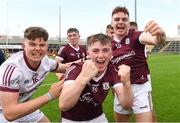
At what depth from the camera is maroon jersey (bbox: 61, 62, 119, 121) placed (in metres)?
5.77

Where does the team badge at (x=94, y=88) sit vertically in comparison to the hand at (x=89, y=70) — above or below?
below

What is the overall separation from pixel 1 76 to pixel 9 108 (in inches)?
20.1

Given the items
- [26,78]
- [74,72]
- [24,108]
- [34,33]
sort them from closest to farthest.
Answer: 1. [24,108]
2. [74,72]
3. [34,33]
4. [26,78]

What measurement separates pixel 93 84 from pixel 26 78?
1035 mm

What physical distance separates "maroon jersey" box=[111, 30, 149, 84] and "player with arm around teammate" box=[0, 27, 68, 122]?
209 cm

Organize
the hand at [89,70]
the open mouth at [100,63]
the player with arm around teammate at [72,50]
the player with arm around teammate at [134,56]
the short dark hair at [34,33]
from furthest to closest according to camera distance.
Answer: the player with arm around teammate at [72,50] < the player with arm around teammate at [134,56] < the short dark hair at [34,33] < the open mouth at [100,63] < the hand at [89,70]

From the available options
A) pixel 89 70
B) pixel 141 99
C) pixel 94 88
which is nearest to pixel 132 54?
pixel 141 99

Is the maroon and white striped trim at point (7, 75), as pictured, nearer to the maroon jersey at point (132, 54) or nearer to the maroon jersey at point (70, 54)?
the maroon jersey at point (132, 54)

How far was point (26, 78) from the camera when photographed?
20.4ft

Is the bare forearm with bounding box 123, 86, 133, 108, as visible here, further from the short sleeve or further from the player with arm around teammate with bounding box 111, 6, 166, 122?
the player with arm around teammate with bounding box 111, 6, 166, 122

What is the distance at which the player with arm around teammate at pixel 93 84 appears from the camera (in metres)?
5.24

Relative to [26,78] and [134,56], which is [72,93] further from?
[134,56]

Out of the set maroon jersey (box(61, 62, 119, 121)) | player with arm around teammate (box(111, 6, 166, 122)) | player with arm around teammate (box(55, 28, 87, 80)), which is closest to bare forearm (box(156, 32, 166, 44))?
maroon jersey (box(61, 62, 119, 121))

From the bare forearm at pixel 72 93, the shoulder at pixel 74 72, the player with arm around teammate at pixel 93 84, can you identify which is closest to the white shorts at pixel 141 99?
the player with arm around teammate at pixel 93 84
